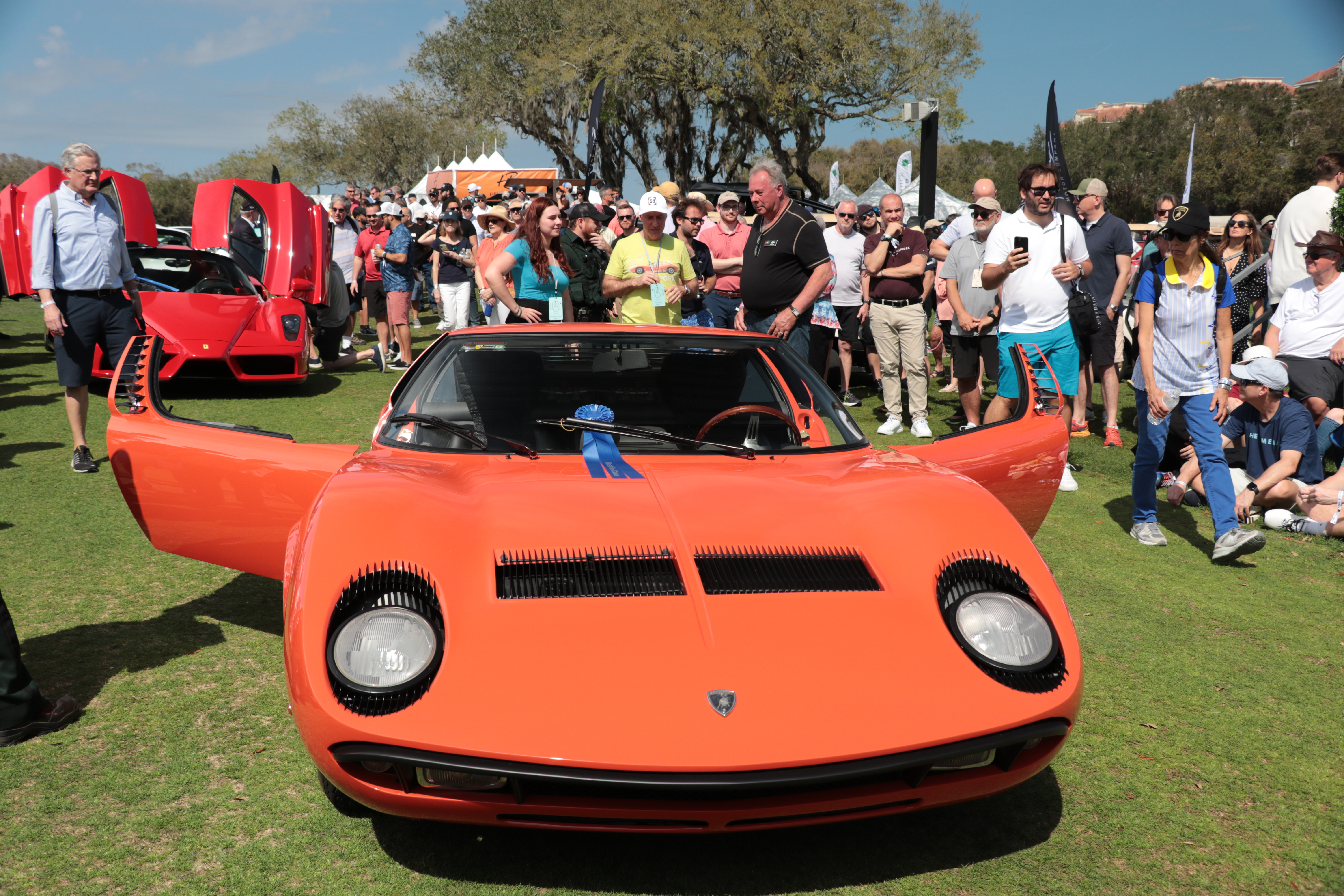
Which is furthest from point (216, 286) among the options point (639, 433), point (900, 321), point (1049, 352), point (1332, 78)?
point (1332, 78)

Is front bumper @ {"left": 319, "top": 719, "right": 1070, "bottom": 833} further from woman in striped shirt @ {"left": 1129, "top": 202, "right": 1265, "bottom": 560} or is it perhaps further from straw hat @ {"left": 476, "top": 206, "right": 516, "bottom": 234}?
straw hat @ {"left": 476, "top": 206, "right": 516, "bottom": 234}

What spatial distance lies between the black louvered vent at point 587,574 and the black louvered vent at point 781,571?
0.09 metres

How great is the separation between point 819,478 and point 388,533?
4.19 ft

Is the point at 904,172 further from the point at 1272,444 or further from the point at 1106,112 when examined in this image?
the point at 1106,112

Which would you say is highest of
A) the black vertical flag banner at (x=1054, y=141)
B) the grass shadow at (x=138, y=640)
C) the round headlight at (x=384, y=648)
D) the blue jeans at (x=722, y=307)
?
the black vertical flag banner at (x=1054, y=141)

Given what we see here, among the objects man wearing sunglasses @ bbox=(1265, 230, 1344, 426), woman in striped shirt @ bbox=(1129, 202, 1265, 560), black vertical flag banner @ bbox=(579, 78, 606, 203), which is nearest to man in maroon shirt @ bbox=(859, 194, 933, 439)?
man wearing sunglasses @ bbox=(1265, 230, 1344, 426)

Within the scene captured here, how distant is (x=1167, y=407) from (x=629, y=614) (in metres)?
4.12

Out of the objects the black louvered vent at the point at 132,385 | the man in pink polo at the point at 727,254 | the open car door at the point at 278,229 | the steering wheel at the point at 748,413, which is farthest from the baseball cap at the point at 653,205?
the open car door at the point at 278,229

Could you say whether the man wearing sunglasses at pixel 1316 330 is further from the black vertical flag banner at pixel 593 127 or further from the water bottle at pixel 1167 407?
the black vertical flag banner at pixel 593 127

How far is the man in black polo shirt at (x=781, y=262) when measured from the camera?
20.5ft

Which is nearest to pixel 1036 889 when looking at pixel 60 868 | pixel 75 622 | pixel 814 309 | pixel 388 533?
pixel 388 533

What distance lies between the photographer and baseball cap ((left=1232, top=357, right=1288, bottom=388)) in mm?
5895

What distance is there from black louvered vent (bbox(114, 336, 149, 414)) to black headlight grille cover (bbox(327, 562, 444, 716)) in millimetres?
1513

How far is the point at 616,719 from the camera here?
1.93 meters
